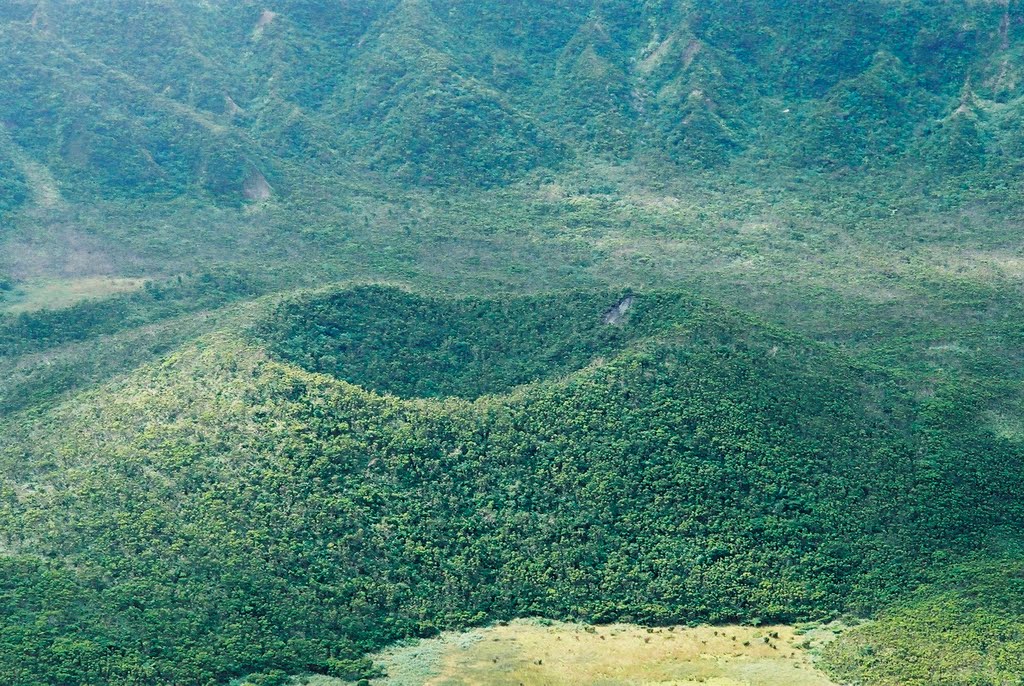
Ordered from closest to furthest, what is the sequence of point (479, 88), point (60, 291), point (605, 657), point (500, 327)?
point (605, 657), point (500, 327), point (60, 291), point (479, 88)

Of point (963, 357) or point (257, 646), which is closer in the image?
point (257, 646)

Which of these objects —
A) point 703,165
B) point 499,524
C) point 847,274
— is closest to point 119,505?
point 499,524

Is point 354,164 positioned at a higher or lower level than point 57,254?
higher

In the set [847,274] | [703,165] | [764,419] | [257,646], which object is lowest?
[257,646]

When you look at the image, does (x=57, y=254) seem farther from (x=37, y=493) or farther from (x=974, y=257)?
(x=974, y=257)

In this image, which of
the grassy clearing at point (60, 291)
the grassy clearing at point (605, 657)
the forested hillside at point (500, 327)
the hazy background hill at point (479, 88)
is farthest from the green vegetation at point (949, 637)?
the grassy clearing at point (60, 291)

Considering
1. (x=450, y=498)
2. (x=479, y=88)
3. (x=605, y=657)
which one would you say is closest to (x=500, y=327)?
(x=450, y=498)

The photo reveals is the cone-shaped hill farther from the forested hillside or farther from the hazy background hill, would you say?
the hazy background hill

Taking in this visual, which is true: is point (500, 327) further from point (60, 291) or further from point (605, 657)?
point (60, 291)
